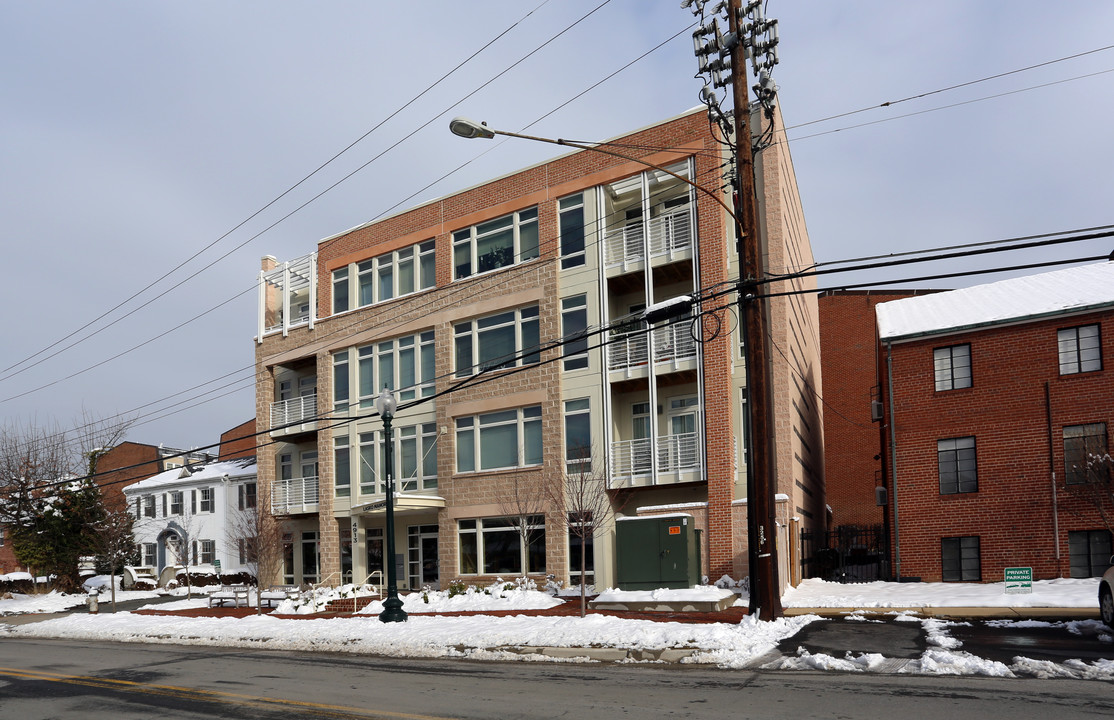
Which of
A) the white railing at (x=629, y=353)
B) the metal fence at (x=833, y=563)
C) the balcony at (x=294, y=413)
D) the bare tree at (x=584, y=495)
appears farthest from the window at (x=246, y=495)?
the metal fence at (x=833, y=563)

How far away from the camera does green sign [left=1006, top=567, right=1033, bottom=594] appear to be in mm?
18875

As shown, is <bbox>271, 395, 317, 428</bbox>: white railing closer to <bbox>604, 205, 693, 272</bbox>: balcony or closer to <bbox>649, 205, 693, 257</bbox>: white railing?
<bbox>604, 205, 693, 272</bbox>: balcony

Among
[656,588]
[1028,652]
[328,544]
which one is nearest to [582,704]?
[1028,652]

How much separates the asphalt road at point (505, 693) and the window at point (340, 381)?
20.3 m

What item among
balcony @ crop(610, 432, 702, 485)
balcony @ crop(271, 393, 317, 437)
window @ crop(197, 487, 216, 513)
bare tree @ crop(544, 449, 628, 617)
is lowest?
window @ crop(197, 487, 216, 513)

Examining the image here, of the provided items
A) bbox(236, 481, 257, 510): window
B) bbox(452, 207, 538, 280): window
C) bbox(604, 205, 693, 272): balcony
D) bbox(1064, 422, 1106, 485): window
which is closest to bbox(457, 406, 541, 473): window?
bbox(452, 207, 538, 280): window

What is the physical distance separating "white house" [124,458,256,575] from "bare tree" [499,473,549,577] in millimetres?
18347

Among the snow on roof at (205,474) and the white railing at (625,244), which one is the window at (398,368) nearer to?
the white railing at (625,244)

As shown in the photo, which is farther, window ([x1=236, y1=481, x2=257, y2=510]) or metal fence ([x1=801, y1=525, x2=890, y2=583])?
window ([x1=236, y1=481, x2=257, y2=510])

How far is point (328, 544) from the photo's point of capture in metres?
35.8

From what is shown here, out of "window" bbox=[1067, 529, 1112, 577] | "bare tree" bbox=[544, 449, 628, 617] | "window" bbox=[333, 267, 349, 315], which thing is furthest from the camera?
"window" bbox=[333, 267, 349, 315]

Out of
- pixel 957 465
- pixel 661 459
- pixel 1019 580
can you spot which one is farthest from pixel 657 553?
pixel 957 465

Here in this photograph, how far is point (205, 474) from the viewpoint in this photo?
48.2 metres

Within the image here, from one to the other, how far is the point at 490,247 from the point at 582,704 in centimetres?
2337
